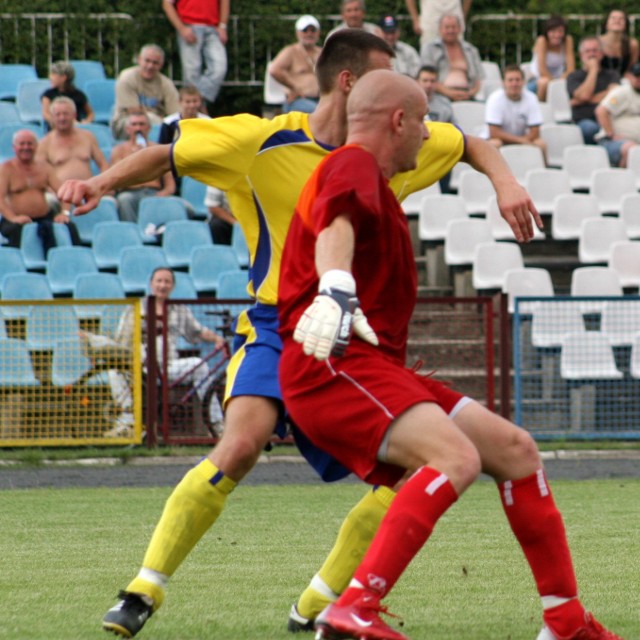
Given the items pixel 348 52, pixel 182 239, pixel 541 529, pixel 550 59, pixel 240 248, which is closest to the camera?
pixel 541 529

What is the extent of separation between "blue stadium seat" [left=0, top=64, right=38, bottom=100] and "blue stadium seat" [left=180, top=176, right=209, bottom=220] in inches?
135

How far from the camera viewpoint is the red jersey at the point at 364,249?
4.26 metres

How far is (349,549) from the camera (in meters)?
5.12

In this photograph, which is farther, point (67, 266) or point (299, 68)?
point (299, 68)

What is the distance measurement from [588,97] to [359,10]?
3.13 metres

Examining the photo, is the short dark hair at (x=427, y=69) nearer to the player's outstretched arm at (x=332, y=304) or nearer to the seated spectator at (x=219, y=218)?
the seated spectator at (x=219, y=218)

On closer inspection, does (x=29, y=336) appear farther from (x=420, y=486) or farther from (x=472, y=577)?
(x=420, y=486)

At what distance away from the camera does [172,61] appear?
1983cm

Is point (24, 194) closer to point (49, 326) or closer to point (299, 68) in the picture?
point (49, 326)

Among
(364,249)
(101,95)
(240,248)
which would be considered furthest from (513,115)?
(364,249)

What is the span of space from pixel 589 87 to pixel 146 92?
5.23 m

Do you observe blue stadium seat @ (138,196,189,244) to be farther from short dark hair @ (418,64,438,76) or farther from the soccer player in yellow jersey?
the soccer player in yellow jersey

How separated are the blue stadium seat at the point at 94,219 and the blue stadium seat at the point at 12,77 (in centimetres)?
380

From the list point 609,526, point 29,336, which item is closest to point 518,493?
point 609,526
